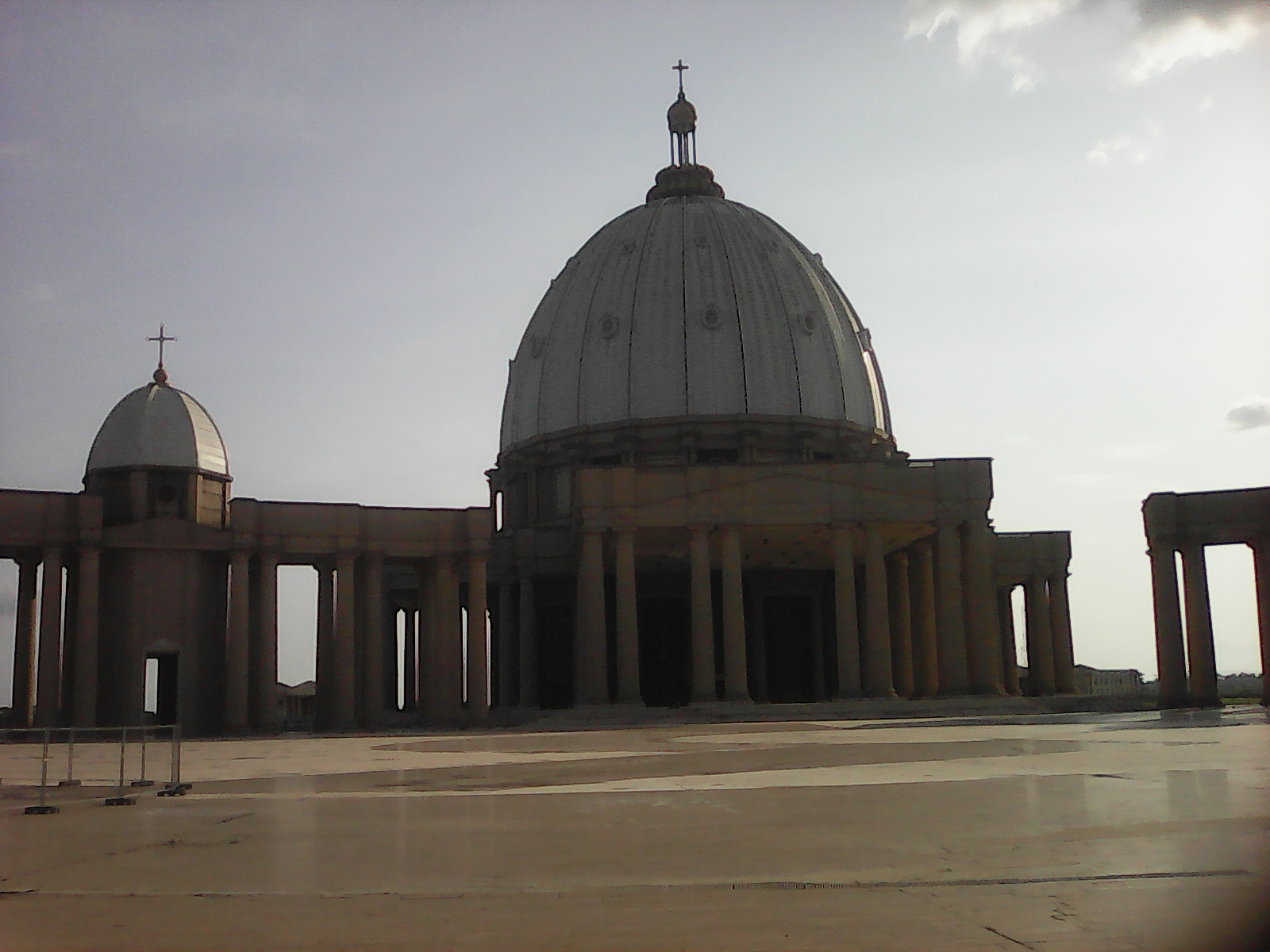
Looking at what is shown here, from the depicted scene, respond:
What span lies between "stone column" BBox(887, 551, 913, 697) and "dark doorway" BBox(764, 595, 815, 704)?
19.7 feet

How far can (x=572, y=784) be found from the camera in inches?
744

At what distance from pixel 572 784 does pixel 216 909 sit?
33.8ft

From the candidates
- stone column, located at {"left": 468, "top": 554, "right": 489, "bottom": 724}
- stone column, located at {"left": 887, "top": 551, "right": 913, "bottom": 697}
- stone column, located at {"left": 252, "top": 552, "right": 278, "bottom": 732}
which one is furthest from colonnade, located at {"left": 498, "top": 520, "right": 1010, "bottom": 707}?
stone column, located at {"left": 252, "top": 552, "right": 278, "bottom": 732}

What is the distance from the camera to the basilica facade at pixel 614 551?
57031 millimetres

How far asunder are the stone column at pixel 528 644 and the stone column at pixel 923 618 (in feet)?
67.0

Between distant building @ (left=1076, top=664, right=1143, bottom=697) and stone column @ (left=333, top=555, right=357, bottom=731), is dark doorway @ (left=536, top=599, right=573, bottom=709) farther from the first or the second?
distant building @ (left=1076, top=664, right=1143, bottom=697)

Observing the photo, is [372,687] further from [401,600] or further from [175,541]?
[401,600]

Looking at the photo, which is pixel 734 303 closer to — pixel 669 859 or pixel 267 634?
pixel 267 634

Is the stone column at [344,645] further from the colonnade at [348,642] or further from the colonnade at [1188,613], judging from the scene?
the colonnade at [1188,613]

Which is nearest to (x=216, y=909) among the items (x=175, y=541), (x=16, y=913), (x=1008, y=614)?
(x=16, y=913)

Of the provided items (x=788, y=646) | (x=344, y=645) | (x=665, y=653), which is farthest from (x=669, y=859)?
(x=788, y=646)

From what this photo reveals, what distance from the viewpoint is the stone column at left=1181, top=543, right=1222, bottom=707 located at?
61469 mm

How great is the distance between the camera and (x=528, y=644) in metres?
73.4

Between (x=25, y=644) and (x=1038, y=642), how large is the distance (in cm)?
5605
